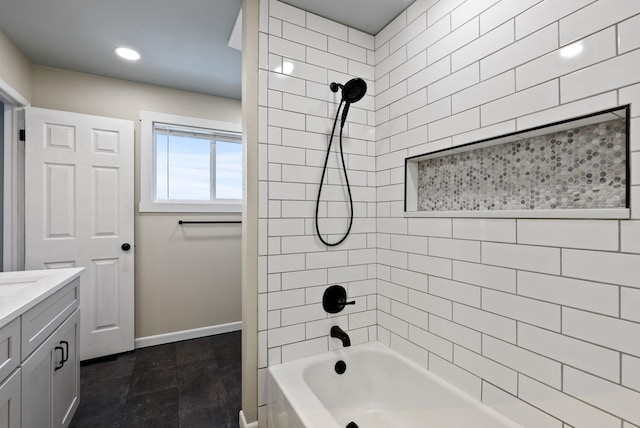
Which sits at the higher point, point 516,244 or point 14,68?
point 14,68

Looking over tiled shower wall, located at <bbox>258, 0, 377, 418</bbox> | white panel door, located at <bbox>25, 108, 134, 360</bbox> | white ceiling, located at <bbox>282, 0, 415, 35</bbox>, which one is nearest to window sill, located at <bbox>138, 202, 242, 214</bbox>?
white panel door, located at <bbox>25, 108, 134, 360</bbox>

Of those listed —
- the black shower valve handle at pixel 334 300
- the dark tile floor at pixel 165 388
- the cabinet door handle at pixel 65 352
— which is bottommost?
the dark tile floor at pixel 165 388

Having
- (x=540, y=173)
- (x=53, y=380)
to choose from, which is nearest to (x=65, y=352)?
(x=53, y=380)

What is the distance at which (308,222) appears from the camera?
5.57 feet

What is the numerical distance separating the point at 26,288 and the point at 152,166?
1611mm

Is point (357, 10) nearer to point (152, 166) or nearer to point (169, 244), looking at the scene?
point (152, 166)

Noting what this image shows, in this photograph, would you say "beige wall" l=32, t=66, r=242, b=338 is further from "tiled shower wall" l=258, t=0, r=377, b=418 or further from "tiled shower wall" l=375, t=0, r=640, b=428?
"tiled shower wall" l=375, t=0, r=640, b=428

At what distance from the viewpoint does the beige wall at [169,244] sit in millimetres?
2504

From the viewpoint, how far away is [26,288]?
54.9 inches

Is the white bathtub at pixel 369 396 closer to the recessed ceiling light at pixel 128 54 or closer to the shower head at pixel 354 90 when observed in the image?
the shower head at pixel 354 90

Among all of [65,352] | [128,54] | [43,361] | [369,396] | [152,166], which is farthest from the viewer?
[152,166]

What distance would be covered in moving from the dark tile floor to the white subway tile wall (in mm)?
716

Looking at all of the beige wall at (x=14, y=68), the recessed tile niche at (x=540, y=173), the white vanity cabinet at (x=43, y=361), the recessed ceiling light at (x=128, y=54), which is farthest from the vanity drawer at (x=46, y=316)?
the recessed tile niche at (x=540, y=173)

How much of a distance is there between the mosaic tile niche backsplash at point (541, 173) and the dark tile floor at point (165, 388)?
6.13 ft
